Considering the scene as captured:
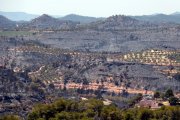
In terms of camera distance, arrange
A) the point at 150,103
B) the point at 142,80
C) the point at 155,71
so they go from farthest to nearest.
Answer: the point at 155,71
the point at 142,80
the point at 150,103

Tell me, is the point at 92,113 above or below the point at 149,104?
above

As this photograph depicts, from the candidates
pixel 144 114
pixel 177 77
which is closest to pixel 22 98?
pixel 144 114

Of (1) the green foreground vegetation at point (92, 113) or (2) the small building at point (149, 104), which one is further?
(2) the small building at point (149, 104)

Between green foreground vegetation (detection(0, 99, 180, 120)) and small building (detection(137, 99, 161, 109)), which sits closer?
green foreground vegetation (detection(0, 99, 180, 120))

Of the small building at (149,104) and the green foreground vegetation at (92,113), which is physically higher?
the green foreground vegetation at (92,113)

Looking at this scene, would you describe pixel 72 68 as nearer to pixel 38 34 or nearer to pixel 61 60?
pixel 61 60

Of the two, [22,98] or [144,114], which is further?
[22,98]

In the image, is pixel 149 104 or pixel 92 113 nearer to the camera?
pixel 92 113

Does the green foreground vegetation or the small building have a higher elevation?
the green foreground vegetation
